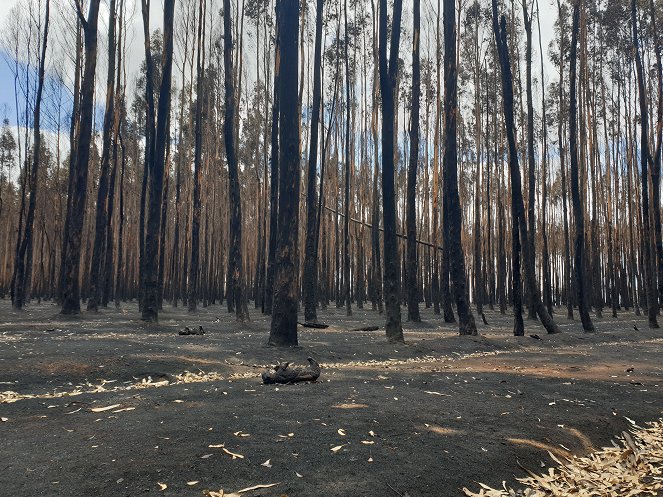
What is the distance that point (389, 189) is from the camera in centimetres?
930

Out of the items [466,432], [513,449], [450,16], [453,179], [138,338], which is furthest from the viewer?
[450,16]

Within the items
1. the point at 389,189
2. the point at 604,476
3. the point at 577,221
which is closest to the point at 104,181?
the point at 389,189

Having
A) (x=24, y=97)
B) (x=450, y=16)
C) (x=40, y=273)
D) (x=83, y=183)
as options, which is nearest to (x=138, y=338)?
(x=83, y=183)

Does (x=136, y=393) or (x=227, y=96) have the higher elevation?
(x=227, y=96)

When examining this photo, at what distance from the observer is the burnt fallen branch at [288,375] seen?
502 centimetres

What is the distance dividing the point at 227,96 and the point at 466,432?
10665mm

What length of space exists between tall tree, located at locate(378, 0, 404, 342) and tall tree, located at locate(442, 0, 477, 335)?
1683 millimetres

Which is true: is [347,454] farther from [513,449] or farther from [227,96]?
[227,96]

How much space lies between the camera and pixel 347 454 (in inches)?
119

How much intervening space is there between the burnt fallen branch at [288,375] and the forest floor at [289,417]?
0.13 m

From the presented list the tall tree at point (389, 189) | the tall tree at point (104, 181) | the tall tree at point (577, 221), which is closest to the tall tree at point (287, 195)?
the tall tree at point (389, 189)

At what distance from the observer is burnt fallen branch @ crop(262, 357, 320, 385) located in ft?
16.5

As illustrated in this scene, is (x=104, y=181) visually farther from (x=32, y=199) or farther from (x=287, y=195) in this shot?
(x=287, y=195)

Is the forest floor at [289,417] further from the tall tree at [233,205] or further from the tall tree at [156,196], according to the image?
the tall tree at [233,205]
